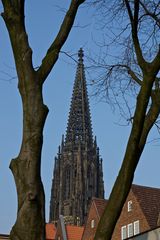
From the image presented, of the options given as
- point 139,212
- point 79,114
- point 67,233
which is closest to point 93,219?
point 139,212

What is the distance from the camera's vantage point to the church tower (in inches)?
4085

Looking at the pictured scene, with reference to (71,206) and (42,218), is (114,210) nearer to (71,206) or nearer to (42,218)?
(42,218)

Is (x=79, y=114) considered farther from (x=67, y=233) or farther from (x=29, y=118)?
(x=29, y=118)

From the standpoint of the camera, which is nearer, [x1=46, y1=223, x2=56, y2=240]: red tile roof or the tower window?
[x1=46, y1=223, x2=56, y2=240]: red tile roof

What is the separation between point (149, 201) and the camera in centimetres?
3647

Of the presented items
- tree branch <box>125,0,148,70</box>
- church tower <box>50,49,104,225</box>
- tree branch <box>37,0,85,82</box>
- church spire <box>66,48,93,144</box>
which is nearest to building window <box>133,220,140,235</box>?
tree branch <box>125,0,148,70</box>

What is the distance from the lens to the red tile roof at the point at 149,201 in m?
35.2

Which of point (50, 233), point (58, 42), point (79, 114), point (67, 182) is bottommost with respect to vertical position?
point (58, 42)

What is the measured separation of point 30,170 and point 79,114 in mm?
113536

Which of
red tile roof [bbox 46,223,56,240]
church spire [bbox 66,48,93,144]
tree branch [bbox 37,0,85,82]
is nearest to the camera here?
tree branch [bbox 37,0,85,82]

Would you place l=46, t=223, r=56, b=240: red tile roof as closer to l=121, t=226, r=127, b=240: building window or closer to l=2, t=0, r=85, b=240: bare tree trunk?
l=121, t=226, r=127, b=240: building window

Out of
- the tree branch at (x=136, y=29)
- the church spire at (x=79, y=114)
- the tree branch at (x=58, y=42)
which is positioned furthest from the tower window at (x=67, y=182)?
the tree branch at (x=58, y=42)


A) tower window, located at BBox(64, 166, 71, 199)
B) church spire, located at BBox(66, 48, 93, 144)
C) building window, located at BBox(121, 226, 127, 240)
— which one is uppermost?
church spire, located at BBox(66, 48, 93, 144)

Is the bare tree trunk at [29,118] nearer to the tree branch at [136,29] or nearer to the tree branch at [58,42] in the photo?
the tree branch at [58,42]
